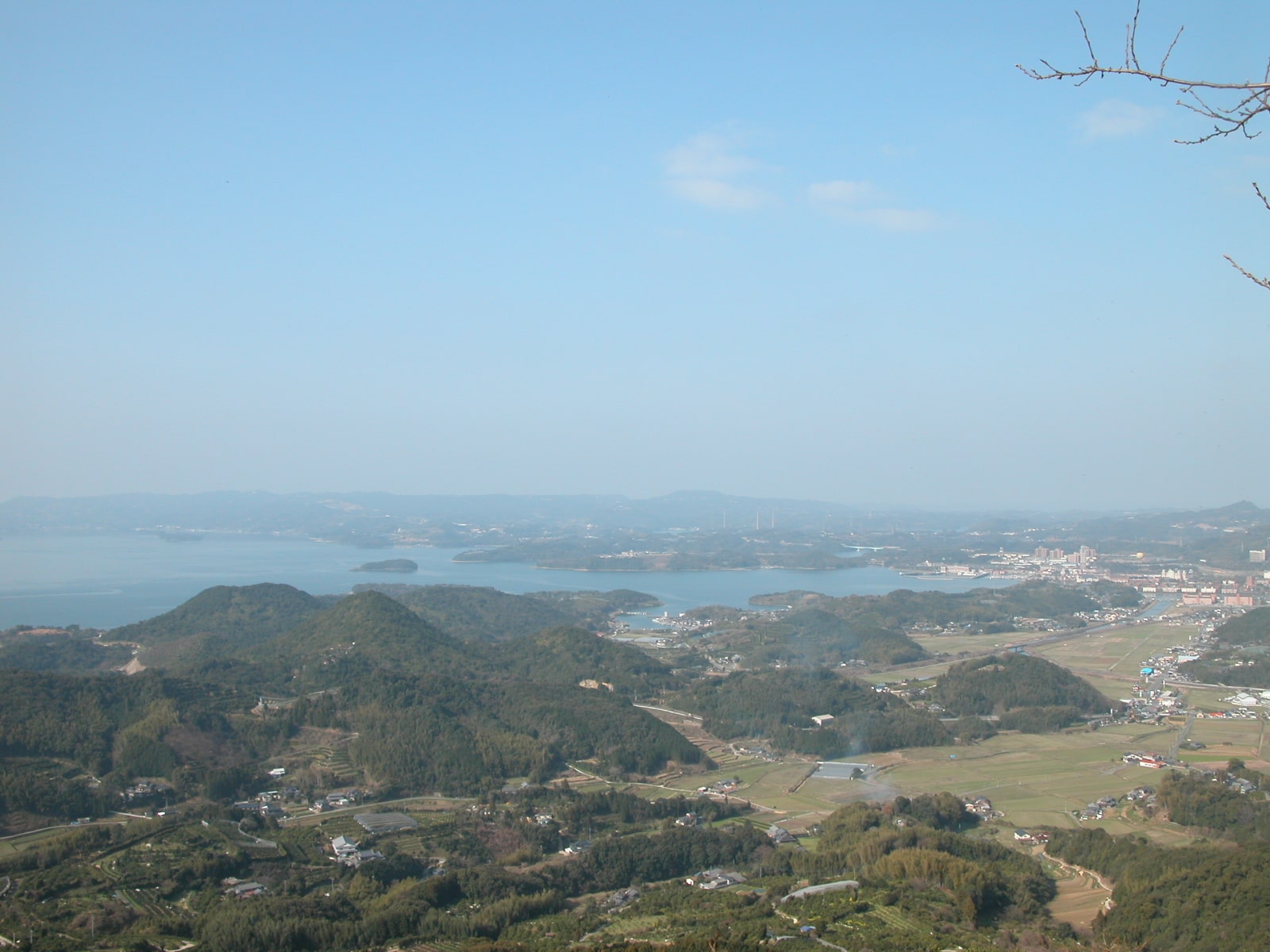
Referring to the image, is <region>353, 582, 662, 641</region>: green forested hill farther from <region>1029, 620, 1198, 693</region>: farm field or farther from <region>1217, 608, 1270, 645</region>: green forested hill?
<region>1217, 608, 1270, 645</region>: green forested hill

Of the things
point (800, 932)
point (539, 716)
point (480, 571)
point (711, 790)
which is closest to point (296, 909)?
point (800, 932)

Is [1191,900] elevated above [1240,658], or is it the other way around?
[1191,900]

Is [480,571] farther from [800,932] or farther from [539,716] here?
[800,932]

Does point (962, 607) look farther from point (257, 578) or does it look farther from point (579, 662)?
point (257, 578)

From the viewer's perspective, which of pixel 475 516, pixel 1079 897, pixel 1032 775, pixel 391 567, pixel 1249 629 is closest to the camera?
pixel 1079 897

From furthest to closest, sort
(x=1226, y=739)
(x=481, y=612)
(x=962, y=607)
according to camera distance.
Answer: (x=962, y=607)
(x=481, y=612)
(x=1226, y=739)

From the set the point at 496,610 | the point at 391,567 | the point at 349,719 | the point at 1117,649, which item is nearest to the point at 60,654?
the point at 349,719
